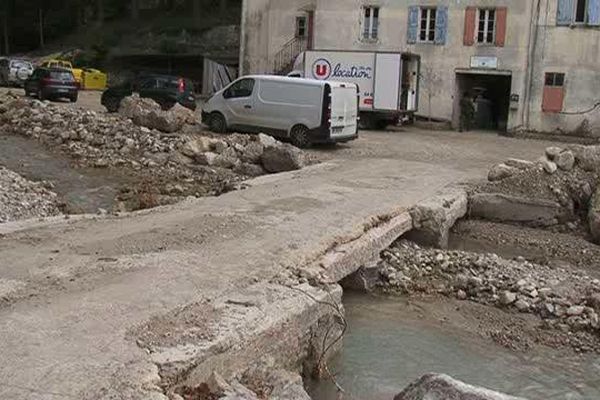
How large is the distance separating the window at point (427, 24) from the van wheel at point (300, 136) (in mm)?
14050

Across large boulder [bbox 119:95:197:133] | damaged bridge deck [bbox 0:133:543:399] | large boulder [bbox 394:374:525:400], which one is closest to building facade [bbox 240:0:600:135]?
large boulder [bbox 119:95:197:133]

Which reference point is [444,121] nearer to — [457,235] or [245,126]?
[245,126]

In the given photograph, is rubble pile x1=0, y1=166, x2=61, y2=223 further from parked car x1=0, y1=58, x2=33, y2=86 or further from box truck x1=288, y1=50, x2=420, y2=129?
parked car x1=0, y1=58, x2=33, y2=86

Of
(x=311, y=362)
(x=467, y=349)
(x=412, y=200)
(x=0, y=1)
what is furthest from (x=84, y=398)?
(x=0, y=1)

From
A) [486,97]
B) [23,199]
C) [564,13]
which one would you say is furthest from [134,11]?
[23,199]

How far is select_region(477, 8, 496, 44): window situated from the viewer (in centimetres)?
3388

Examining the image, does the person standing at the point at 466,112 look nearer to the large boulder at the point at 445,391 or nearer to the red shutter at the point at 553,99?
the red shutter at the point at 553,99

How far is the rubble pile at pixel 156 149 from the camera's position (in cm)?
1822

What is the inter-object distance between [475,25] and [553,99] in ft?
14.9

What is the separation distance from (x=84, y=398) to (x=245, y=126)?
1937cm

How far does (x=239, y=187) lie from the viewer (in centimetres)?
1496

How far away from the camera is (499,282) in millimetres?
11266

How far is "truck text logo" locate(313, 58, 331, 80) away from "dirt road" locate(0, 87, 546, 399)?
51.7 feet

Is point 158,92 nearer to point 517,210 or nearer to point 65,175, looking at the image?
point 65,175
